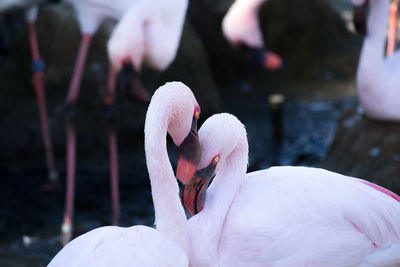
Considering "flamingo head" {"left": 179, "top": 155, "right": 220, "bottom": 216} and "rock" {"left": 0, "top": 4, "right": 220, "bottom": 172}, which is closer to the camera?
"flamingo head" {"left": 179, "top": 155, "right": 220, "bottom": 216}

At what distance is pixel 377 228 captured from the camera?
2.76 metres

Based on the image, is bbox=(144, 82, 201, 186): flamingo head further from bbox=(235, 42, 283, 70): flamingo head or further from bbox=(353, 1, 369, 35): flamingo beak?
bbox=(235, 42, 283, 70): flamingo head

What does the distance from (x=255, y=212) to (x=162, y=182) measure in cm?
41

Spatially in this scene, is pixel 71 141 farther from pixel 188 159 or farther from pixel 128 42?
pixel 188 159

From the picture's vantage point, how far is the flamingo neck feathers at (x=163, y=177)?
2.68m

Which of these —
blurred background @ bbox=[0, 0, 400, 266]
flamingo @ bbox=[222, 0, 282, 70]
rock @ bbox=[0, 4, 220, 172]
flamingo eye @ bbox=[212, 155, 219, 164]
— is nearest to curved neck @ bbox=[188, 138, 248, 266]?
flamingo eye @ bbox=[212, 155, 219, 164]

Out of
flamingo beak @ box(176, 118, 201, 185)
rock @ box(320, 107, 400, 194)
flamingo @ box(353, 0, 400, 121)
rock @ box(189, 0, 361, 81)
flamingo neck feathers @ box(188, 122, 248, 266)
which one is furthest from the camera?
rock @ box(189, 0, 361, 81)

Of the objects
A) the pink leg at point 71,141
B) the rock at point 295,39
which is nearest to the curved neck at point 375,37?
the pink leg at point 71,141

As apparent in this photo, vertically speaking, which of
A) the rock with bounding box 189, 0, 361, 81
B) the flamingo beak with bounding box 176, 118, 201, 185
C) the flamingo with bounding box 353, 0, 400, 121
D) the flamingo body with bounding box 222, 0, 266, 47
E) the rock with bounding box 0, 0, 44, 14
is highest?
the flamingo beak with bounding box 176, 118, 201, 185

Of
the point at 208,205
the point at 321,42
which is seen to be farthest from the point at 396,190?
the point at 321,42

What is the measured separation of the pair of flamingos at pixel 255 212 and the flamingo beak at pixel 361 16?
1.73 metres

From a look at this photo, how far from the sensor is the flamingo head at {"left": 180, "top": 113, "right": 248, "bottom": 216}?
2787 mm

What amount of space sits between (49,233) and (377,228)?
8.62 feet

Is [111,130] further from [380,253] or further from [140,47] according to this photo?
[380,253]
